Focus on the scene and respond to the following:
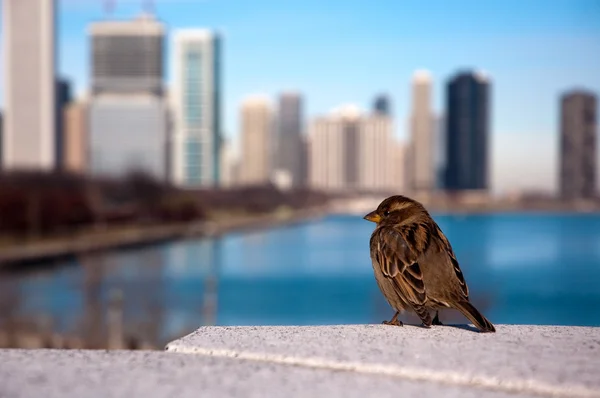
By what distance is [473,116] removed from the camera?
545 feet

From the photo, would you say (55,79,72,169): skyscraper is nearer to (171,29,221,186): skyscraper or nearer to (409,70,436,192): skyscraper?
(171,29,221,186): skyscraper

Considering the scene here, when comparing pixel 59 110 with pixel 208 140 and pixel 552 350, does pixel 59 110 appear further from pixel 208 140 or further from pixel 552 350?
pixel 552 350

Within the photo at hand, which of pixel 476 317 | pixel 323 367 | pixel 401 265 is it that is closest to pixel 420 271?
pixel 401 265

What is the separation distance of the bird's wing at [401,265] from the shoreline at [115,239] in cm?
4241

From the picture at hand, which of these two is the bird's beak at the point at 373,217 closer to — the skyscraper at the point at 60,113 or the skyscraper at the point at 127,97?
the skyscraper at the point at 127,97

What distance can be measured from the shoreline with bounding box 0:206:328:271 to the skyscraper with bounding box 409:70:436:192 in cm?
6066

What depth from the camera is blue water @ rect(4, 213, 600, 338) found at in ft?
96.2

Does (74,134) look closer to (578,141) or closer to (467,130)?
(467,130)

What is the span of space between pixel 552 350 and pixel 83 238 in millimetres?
59738

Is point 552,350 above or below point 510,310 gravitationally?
above

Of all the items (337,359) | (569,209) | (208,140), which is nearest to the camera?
(337,359)

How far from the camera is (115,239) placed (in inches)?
2507

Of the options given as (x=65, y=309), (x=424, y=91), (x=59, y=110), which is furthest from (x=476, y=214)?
(x=65, y=309)

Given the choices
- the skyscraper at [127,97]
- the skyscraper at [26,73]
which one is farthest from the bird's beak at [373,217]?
the skyscraper at [26,73]
